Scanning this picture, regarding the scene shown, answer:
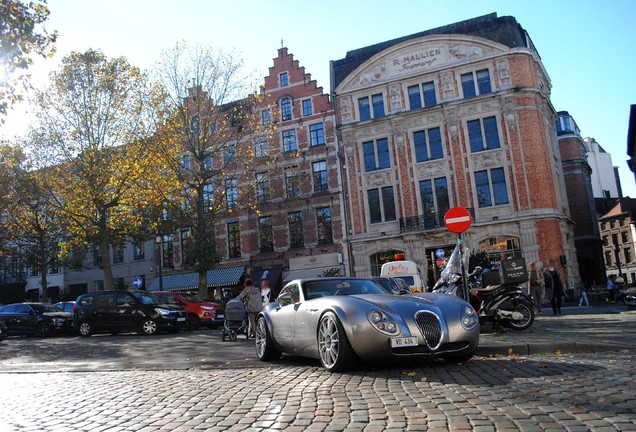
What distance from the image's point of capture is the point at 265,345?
26.5 ft

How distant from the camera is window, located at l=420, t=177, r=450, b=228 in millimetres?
30266

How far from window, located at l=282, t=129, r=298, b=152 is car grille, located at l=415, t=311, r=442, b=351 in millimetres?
28964

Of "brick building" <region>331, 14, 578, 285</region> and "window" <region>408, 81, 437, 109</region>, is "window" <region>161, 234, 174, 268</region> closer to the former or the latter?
"brick building" <region>331, 14, 578, 285</region>

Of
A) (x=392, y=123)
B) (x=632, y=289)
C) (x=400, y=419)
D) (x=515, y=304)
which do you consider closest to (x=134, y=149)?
(x=392, y=123)

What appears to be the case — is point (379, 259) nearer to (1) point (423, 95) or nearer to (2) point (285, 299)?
(1) point (423, 95)

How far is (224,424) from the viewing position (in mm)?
4031

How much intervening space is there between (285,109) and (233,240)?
9.81 meters

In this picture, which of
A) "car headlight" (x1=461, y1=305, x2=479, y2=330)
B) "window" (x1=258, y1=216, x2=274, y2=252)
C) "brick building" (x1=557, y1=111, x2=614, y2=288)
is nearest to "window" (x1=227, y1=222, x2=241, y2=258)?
"window" (x1=258, y1=216, x2=274, y2=252)

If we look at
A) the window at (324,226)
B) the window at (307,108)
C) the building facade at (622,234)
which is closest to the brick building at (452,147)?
the window at (324,226)

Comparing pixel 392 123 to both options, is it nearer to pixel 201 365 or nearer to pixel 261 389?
pixel 201 365

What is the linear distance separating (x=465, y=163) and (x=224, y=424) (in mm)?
28157

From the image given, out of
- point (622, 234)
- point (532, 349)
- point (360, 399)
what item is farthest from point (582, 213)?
point (360, 399)

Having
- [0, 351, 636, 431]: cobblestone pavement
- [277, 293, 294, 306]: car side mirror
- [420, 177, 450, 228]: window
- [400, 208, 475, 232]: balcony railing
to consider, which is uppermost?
[420, 177, 450, 228]: window

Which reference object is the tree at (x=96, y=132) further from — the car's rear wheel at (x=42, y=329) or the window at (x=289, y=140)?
the window at (x=289, y=140)
